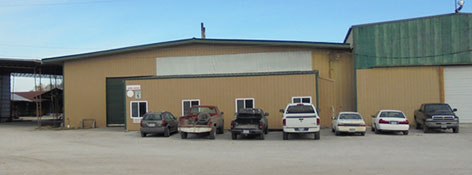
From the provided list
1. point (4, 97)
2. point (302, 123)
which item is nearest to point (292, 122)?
point (302, 123)

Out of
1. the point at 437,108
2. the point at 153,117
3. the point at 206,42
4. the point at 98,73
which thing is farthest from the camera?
the point at 98,73

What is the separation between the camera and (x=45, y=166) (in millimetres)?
10320

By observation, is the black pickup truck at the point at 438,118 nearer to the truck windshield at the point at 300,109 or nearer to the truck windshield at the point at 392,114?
the truck windshield at the point at 392,114

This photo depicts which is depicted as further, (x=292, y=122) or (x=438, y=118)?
(x=438, y=118)

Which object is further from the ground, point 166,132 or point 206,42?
point 206,42

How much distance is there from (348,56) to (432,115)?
7.87 m

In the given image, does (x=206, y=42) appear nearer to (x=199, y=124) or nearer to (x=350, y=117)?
(x=199, y=124)

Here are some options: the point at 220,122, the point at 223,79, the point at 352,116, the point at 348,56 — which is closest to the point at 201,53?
the point at 223,79

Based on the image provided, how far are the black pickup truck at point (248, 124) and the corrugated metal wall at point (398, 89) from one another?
30.7 feet

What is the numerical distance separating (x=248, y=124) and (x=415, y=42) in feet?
46.0

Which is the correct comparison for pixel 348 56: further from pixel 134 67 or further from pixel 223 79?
pixel 134 67

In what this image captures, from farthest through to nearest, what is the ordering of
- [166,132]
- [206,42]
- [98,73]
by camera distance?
[98,73]
[206,42]
[166,132]

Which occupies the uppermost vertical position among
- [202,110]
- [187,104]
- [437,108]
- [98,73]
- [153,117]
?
[98,73]

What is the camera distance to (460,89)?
975 inches
